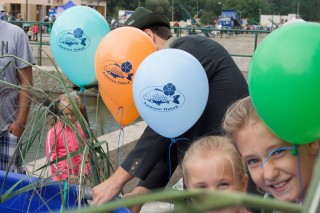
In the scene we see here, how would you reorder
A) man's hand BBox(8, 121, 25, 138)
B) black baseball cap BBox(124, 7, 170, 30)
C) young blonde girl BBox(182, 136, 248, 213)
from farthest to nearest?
1. man's hand BBox(8, 121, 25, 138)
2. black baseball cap BBox(124, 7, 170, 30)
3. young blonde girl BBox(182, 136, 248, 213)

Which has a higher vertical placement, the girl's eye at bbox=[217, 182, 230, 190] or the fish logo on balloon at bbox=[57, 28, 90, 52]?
the fish logo on balloon at bbox=[57, 28, 90, 52]

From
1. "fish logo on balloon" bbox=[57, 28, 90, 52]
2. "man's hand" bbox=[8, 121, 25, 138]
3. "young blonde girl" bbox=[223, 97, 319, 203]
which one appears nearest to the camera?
"young blonde girl" bbox=[223, 97, 319, 203]

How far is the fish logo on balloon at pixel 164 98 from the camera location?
6.77ft

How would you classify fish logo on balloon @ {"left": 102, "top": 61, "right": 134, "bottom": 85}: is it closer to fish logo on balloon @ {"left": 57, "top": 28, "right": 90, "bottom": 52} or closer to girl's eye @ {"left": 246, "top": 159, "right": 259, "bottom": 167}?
fish logo on balloon @ {"left": 57, "top": 28, "right": 90, "bottom": 52}

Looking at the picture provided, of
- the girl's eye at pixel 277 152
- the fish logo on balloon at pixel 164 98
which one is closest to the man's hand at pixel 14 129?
the fish logo on balloon at pixel 164 98

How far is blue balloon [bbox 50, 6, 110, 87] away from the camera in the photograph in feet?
9.83

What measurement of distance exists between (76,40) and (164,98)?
1.11 m

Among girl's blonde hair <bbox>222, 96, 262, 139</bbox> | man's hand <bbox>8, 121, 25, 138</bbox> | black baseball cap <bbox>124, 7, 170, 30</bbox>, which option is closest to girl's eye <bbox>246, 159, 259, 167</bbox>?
girl's blonde hair <bbox>222, 96, 262, 139</bbox>

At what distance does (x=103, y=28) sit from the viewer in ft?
10.3

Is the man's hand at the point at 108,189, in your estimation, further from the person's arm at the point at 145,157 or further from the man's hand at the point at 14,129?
the man's hand at the point at 14,129

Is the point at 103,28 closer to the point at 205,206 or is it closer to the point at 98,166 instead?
the point at 98,166

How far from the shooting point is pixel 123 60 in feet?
8.29

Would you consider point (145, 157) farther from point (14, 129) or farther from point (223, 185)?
point (14, 129)

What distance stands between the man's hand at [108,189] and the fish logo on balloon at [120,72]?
52 centimetres
